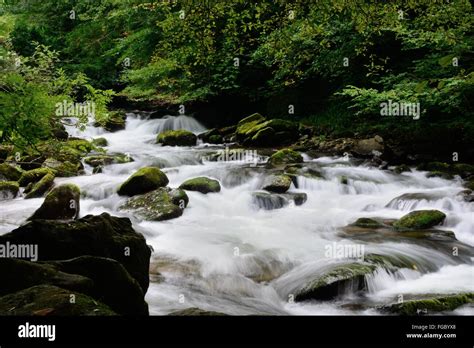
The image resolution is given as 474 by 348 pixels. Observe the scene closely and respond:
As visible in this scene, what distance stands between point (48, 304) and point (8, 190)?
9.67 meters

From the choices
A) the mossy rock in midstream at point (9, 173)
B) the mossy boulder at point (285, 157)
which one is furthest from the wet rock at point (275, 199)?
the mossy rock in midstream at point (9, 173)

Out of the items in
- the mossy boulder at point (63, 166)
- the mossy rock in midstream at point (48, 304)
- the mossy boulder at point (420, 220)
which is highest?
the mossy boulder at point (63, 166)

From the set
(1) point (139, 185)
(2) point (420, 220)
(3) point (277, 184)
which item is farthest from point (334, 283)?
(1) point (139, 185)

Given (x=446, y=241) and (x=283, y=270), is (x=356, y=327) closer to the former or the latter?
(x=283, y=270)

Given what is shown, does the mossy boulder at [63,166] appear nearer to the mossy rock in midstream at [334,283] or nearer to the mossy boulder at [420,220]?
the mossy rock in midstream at [334,283]

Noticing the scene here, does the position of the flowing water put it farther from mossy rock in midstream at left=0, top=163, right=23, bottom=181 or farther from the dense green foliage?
the dense green foliage

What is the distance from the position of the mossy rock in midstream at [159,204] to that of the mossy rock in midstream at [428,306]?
580 cm

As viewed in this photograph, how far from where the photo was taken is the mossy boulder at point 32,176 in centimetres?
1257

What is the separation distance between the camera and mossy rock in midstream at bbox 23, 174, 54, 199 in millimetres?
11648

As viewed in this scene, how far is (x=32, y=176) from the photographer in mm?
12641

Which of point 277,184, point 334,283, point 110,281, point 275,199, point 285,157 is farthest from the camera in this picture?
point 285,157

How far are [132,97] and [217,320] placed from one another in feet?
77.5

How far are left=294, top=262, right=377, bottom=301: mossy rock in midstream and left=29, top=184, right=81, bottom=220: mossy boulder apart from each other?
586 cm

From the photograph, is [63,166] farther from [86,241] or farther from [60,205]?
[86,241]
